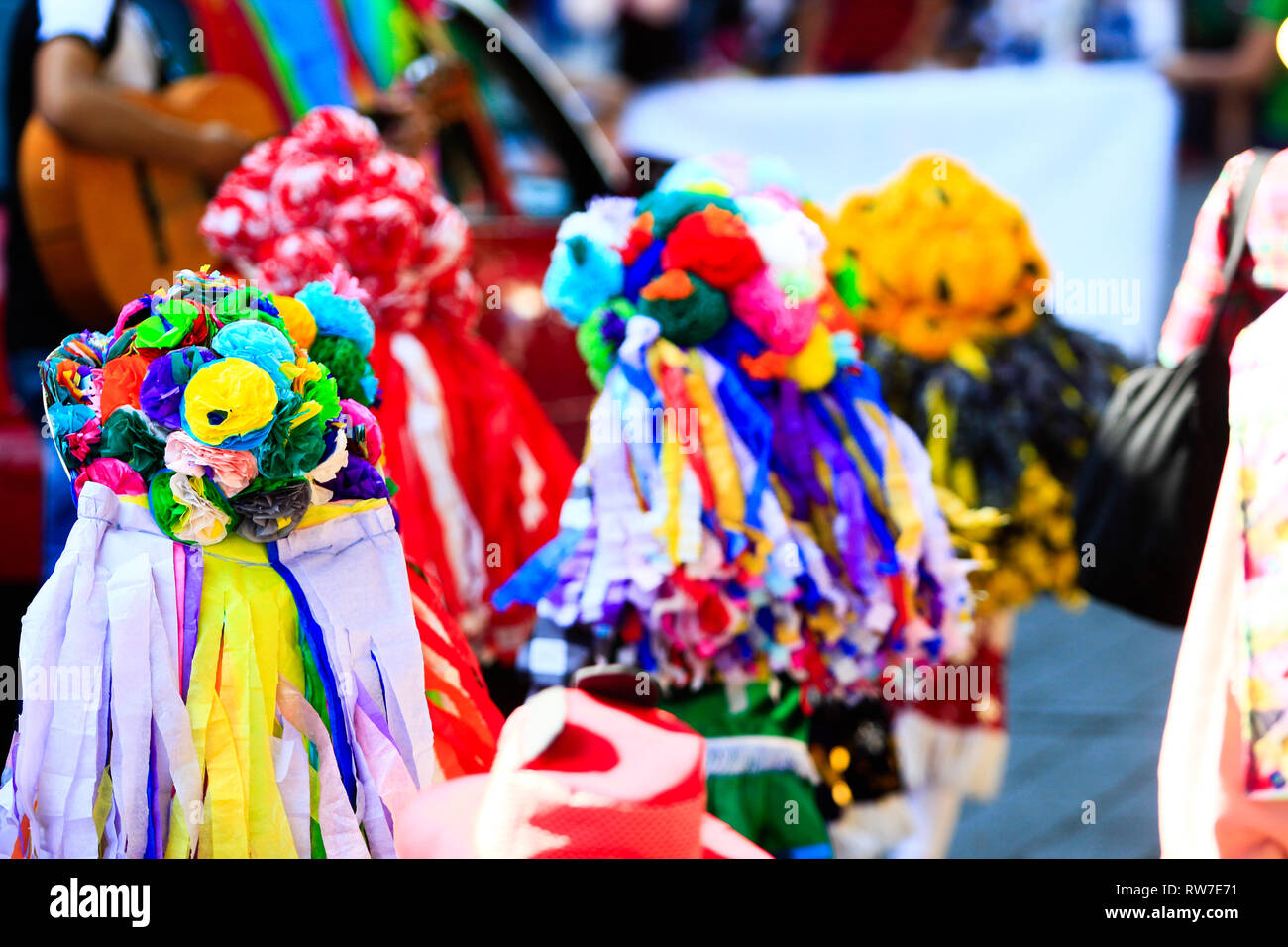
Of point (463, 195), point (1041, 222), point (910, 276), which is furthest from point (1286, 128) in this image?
point (910, 276)

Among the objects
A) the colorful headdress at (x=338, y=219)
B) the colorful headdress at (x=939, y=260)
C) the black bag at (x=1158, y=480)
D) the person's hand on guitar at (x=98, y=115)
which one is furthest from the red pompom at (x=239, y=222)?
the black bag at (x=1158, y=480)

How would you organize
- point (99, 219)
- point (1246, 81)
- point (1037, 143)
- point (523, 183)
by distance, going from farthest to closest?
point (1246, 81), point (1037, 143), point (523, 183), point (99, 219)

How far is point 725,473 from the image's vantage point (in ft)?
7.31

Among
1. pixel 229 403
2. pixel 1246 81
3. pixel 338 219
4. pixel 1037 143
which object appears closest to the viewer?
pixel 229 403

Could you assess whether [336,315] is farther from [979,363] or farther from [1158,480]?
[979,363]

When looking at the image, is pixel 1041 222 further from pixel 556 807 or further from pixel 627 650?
pixel 556 807

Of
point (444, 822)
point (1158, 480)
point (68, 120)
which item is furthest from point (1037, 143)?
point (444, 822)

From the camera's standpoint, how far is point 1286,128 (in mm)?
7805

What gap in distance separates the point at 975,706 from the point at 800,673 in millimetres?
998

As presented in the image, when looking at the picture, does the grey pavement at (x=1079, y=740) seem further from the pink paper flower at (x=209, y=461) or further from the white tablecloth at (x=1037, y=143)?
the pink paper flower at (x=209, y=461)

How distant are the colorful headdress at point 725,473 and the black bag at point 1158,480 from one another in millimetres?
334

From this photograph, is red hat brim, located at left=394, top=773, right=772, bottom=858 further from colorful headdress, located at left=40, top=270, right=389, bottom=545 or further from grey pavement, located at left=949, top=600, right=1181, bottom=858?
grey pavement, located at left=949, top=600, right=1181, bottom=858

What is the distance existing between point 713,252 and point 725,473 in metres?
0.31

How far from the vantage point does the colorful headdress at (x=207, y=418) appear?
5.48 ft
